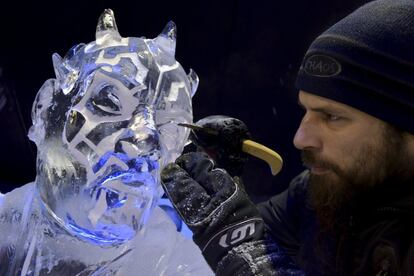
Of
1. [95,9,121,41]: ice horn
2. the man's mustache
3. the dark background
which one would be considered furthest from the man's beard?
the dark background

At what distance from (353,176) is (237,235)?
11.5 inches

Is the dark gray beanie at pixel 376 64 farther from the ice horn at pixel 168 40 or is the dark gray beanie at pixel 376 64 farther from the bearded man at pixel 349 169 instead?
the ice horn at pixel 168 40

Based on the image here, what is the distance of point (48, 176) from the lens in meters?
1.06

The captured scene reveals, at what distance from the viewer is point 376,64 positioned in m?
1.03

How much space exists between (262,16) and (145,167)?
1.11m

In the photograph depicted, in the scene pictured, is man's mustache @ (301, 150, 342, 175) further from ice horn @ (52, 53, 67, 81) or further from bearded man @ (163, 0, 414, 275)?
ice horn @ (52, 53, 67, 81)

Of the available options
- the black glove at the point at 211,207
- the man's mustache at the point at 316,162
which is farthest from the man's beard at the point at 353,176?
the black glove at the point at 211,207

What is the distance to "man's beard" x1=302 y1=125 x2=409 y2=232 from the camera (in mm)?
1062

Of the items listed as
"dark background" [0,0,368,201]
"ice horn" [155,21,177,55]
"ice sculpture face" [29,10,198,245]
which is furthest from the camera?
"dark background" [0,0,368,201]

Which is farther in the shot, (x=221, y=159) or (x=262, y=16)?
(x=262, y=16)

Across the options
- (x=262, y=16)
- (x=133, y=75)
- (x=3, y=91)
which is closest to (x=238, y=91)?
(x=262, y=16)

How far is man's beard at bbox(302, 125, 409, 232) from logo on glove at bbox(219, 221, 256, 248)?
8.0 inches

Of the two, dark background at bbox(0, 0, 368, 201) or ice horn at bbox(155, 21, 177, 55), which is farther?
dark background at bbox(0, 0, 368, 201)

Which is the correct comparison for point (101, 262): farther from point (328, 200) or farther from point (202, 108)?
point (202, 108)
